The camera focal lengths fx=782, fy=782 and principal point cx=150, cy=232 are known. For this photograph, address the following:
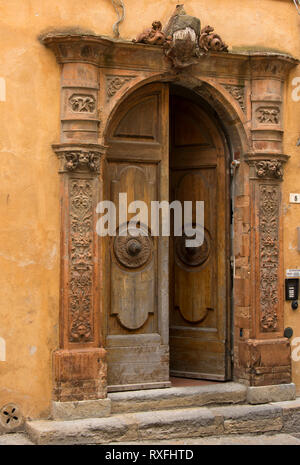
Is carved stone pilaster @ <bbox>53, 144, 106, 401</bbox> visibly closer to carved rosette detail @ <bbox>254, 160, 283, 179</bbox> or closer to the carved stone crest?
the carved stone crest

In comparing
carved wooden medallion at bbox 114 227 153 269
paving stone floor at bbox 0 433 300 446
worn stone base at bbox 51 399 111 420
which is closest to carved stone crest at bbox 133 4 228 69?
carved wooden medallion at bbox 114 227 153 269

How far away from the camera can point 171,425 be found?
7.19m

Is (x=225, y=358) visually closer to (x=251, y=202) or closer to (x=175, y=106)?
(x=251, y=202)

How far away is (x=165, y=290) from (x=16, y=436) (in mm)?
2015

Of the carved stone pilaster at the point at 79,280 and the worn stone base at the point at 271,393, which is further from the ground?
the carved stone pilaster at the point at 79,280

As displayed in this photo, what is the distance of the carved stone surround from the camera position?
706 centimetres

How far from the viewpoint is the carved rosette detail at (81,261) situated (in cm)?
708

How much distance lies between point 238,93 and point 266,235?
147 cm

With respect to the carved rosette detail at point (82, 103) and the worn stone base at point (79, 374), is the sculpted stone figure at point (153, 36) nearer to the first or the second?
the carved rosette detail at point (82, 103)

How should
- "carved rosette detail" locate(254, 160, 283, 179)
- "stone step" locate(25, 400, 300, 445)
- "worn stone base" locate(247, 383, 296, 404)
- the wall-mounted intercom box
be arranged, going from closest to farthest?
"stone step" locate(25, 400, 300, 445)
"worn stone base" locate(247, 383, 296, 404)
"carved rosette detail" locate(254, 160, 283, 179)
the wall-mounted intercom box

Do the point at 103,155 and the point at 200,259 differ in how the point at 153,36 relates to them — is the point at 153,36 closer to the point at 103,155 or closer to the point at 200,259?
the point at 103,155

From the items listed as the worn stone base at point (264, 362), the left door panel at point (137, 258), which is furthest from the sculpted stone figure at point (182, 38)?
the worn stone base at point (264, 362)

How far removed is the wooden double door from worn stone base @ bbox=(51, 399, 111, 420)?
0.37 meters

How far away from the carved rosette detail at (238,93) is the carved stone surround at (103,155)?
0.01 m
